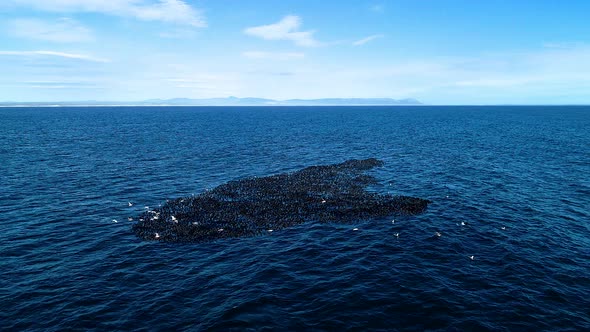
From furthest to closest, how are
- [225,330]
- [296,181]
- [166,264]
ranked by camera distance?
1. [296,181]
2. [166,264]
3. [225,330]

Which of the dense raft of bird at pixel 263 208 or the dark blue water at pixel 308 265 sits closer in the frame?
the dark blue water at pixel 308 265

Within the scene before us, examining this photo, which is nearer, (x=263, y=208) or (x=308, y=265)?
(x=308, y=265)

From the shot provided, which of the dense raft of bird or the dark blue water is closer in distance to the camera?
the dark blue water

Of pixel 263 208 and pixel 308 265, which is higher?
pixel 263 208

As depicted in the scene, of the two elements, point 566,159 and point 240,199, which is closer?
point 240,199

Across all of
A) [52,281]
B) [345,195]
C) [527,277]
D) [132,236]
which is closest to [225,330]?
[52,281]

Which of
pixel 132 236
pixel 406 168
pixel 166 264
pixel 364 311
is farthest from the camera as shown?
pixel 406 168

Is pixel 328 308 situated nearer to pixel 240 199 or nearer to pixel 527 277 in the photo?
pixel 527 277
